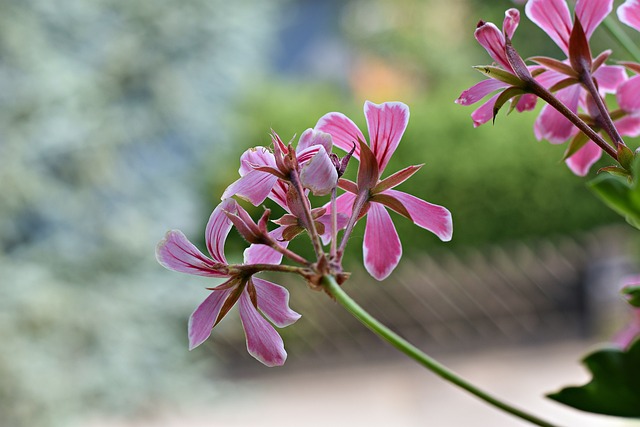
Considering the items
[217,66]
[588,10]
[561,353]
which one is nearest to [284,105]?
[217,66]

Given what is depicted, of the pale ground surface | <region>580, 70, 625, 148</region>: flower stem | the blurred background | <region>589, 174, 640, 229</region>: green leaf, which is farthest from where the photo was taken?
the pale ground surface

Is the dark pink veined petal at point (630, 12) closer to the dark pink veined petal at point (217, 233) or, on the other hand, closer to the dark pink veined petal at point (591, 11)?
the dark pink veined petal at point (591, 11)

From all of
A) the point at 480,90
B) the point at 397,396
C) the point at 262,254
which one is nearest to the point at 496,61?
the point at 480,90

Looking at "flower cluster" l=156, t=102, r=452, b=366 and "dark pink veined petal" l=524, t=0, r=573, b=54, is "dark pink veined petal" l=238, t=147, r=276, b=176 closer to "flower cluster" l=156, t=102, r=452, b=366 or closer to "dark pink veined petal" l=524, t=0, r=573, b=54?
"flower cluster" l=156, t=102, r=452, b=366

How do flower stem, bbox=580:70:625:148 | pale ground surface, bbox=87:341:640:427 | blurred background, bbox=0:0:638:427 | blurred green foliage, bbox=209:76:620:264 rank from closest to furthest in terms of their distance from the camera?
flower stem, bbox=580:70:625:148 → blurred background, bbox=0:0:638:427 → pale ground surface, bbox=87:341:640:427 → blurred green foliage, bbox=209:76:620:264

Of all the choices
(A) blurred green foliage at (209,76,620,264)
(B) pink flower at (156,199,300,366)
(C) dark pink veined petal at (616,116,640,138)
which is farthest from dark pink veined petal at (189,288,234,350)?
(A) blurred green foliage at (209,76,620,264)

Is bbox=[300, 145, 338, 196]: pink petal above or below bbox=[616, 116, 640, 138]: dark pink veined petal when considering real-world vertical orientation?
below
